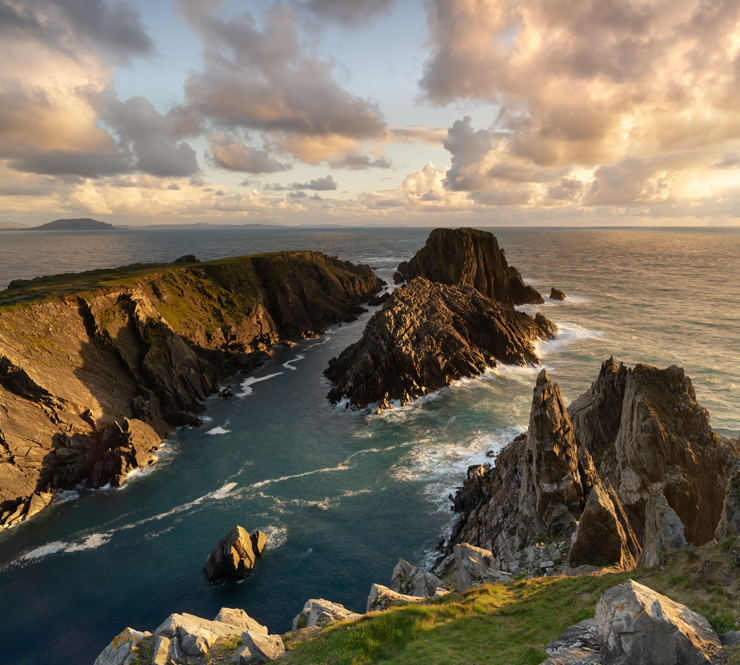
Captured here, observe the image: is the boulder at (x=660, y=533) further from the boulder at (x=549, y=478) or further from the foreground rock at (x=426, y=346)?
A: the foreground rock at (x=426, y=346)

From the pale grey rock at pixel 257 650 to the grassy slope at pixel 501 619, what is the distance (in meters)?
0.75

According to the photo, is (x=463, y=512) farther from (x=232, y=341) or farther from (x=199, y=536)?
Result: (x=232, y=341)

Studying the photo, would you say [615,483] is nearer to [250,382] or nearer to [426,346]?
[426,346]

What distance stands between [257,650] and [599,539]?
18711 mm

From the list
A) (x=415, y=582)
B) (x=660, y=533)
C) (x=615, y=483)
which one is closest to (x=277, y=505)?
(x=415, y=582)

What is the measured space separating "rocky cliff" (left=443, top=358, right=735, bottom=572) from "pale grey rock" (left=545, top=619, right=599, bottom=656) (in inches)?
349

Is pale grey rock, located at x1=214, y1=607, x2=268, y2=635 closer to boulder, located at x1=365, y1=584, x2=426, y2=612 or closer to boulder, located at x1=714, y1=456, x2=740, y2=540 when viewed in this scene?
boulder, located at x1=365, y1=584, x2=426, y2=612

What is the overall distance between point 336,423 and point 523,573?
35.5 m

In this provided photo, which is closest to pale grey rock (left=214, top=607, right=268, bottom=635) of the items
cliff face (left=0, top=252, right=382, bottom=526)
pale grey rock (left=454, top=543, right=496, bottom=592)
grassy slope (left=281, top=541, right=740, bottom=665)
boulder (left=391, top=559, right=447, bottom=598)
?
grassy slope (left=281, top=541, right=740, bottom=665)

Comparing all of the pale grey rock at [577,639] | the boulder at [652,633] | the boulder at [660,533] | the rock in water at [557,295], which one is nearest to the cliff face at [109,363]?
the pale grey rock at [577,639]

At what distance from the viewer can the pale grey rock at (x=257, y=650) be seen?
17750mm

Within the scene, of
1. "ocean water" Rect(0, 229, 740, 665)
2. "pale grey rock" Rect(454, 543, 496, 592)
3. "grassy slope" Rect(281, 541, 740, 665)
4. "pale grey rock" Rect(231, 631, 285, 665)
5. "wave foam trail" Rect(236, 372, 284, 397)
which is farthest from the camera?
"wave foam trail" Rect(236, 372, 284, 397)

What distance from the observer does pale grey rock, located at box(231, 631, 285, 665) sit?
17.8 metres

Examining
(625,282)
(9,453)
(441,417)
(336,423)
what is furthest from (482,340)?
(625,282)
